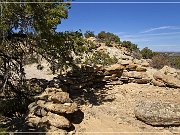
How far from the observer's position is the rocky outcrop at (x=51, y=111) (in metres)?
11.1

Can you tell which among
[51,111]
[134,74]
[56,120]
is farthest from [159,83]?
[56,120]

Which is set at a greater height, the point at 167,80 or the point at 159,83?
the point at 167,80

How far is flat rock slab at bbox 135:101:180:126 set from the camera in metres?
12.3

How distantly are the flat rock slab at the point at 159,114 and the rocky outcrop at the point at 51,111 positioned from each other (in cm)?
276

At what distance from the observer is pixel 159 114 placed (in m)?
12.5

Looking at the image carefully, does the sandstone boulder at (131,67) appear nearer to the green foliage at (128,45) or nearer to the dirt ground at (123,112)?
the dirt ground at (123,112)

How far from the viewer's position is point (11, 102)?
45.9ft

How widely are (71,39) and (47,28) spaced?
1885 millimetres

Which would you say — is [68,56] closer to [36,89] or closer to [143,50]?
[36,89]

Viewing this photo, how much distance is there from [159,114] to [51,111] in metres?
4.14

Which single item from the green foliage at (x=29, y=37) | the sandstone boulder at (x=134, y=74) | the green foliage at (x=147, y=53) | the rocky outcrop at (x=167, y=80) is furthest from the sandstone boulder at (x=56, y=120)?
the green foliage at (x=147, y=53)

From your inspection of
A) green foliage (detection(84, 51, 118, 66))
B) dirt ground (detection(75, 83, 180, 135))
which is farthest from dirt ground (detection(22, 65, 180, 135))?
green foliage (detection(84, 51, 118, 66))

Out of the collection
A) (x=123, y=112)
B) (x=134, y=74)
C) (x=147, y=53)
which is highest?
(x=147, y=53)

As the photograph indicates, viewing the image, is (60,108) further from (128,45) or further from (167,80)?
(128,45)
